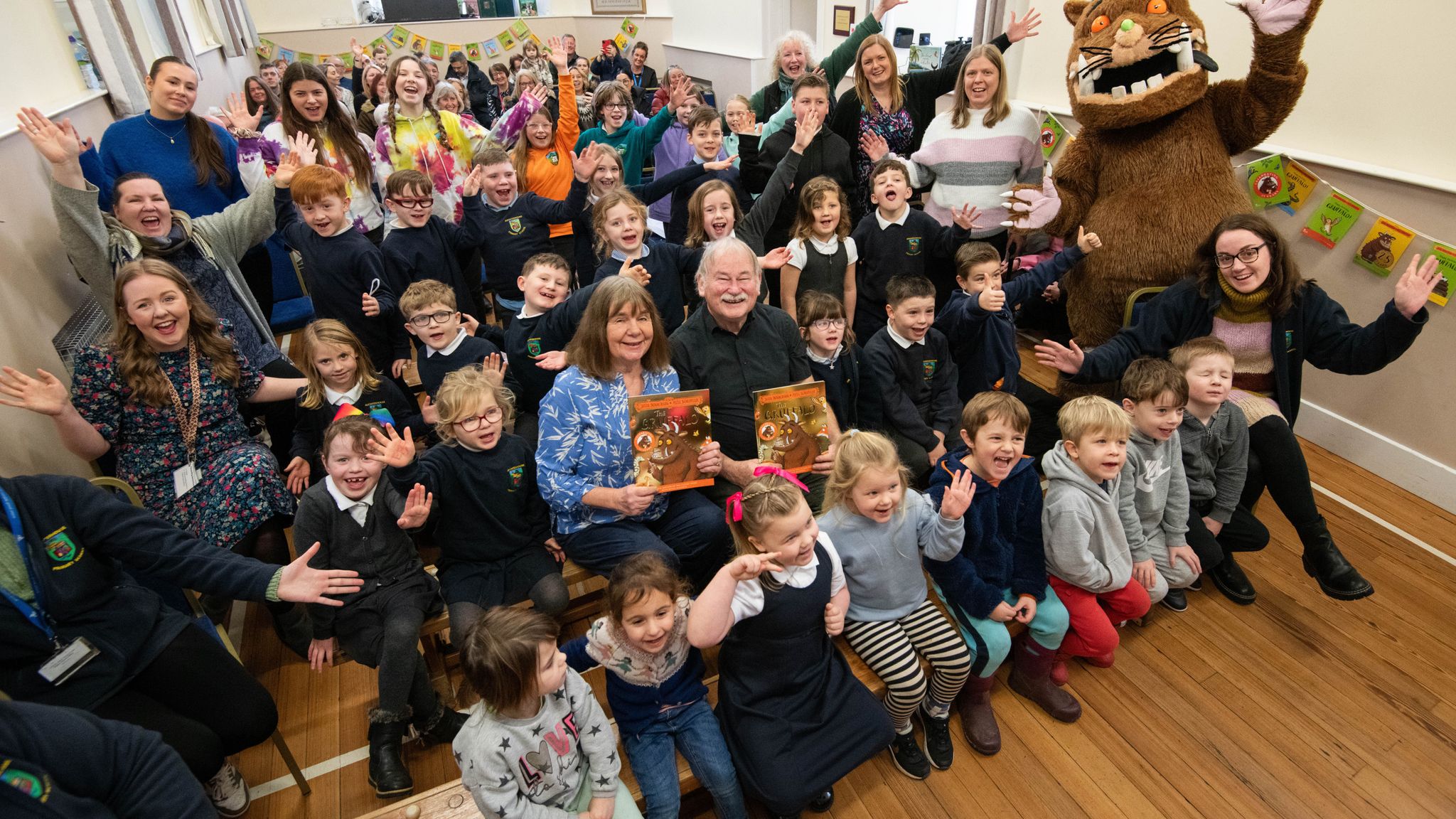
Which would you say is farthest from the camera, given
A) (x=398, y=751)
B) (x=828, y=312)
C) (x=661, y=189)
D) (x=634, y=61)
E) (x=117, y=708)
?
(x=634, y=61)

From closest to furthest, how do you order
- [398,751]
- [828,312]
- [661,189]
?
[398,751]
[828,312]
[661,189]

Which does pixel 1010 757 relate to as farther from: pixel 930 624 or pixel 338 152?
pixel 338 152

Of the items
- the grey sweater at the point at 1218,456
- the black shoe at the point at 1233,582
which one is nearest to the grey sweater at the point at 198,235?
the grey sweater at the point at 1218,456

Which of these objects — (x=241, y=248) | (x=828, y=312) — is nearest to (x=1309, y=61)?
(x=828, y=312)

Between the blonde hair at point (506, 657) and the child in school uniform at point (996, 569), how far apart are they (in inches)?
50.0

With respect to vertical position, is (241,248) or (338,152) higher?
(338,152)

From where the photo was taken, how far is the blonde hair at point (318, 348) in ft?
8.50

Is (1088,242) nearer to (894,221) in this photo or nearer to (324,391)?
(894,221)

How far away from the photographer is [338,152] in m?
3.93

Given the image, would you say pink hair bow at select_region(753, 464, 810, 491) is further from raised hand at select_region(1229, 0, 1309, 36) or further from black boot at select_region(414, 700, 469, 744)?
raised hand at select_region(1229, 0, 1309, 36)

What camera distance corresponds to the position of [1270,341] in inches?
112

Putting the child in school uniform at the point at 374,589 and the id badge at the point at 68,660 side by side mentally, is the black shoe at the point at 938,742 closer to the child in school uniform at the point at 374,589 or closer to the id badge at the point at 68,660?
the child in school uniform at the point at 374,589

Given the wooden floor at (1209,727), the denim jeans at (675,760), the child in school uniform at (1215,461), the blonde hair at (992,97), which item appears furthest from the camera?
the blonde hair at (992,97)

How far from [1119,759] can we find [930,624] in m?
0.69
